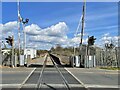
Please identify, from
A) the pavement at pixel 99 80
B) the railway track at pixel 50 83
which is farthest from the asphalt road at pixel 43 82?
the pavement at pixel 99 80

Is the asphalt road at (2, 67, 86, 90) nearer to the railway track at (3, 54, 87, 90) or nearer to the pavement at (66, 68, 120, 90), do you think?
the railway track at (3, 54, 87, 90)

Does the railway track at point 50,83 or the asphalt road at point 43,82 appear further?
the asphalt road at point 43,82

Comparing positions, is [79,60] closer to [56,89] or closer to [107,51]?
[107,51]

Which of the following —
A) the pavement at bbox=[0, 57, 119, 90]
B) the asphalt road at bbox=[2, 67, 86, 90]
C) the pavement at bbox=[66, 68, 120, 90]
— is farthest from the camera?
the pavement at bbox=[66, 68, 120, 90]

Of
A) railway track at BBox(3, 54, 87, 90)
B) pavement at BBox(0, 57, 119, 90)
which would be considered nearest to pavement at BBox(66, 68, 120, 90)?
pavement at BBox(0, 57, 119, 90)

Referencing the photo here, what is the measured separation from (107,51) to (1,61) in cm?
1355

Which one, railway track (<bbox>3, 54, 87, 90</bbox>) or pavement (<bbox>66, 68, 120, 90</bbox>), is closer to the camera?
railway track (<bbox>3, 54, 87, 90</bbox>)

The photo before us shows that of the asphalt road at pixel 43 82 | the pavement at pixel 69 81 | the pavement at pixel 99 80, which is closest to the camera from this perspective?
the asphalt road at pixel 43 82

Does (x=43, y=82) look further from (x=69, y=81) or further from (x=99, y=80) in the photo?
(x=99, y=80)

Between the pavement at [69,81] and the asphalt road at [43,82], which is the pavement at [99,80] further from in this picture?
the asphalt road at [43,82]

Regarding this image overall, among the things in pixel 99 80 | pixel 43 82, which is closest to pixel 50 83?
pixel 43 82

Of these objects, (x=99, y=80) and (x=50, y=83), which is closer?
(x=50, y=83)

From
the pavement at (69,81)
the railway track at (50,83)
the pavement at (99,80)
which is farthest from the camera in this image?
the pavement at (99,80)

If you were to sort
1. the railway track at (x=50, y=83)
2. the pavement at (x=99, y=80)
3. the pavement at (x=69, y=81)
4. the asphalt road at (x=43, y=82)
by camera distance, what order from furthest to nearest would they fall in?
the pavement at (x=99, y=80)
the pavement at (x=69, y=81)
the asphalt road at (x=43, y=82)
the railway track at (x=50, y=83)
